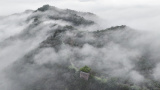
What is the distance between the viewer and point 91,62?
10044cm

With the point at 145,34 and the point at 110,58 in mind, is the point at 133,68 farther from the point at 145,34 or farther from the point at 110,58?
the point at 145,34

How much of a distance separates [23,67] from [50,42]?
19.2 meters

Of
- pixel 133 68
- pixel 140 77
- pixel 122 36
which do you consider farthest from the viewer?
pixel 122 36

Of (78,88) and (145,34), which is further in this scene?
(145,34)

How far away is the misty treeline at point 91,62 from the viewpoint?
85.9 metres

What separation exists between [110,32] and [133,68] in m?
33.3

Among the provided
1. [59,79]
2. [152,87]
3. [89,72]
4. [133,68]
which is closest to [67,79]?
[59,79]

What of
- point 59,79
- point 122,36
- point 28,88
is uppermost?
point 122,36

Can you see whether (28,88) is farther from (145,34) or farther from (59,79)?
(145,34)

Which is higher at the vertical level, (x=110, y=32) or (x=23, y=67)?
(x=110, y=32)

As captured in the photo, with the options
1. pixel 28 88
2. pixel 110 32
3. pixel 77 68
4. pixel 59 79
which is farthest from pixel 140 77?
pixel 28 88

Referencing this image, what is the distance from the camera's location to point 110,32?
395 feet

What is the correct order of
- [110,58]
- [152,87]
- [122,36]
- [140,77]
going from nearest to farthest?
[152,87]
[140,77]
[110,58]
[122,36]

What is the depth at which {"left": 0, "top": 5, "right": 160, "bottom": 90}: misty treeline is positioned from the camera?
282 feet
